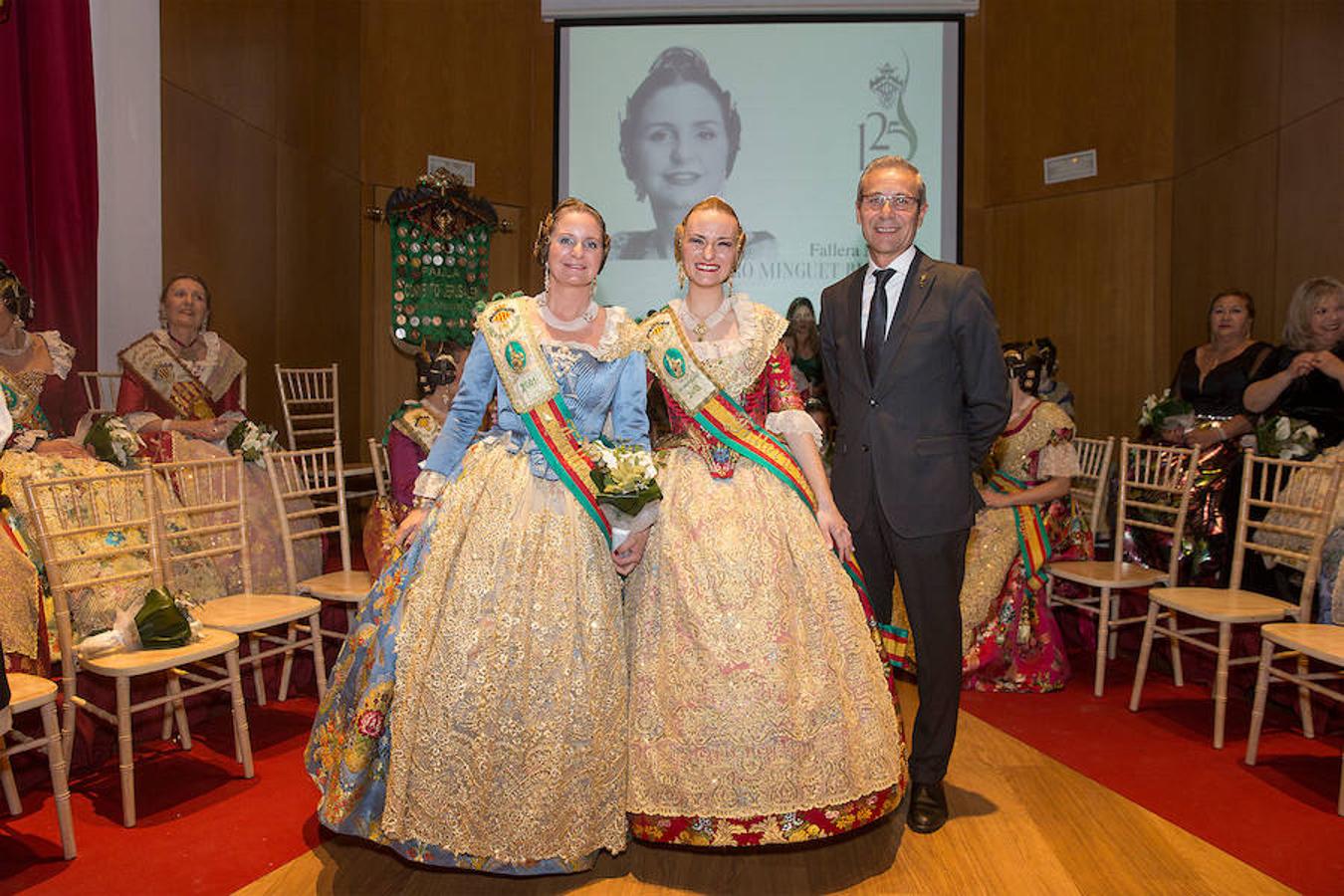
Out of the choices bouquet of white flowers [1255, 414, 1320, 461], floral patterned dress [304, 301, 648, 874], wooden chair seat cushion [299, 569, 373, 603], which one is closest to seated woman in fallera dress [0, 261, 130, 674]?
wooden chair seat cushion [299, 569, 373, 603]

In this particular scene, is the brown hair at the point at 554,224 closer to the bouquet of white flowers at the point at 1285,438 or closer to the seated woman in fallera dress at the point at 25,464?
the seated woman in fallera dress at the point at 25,464

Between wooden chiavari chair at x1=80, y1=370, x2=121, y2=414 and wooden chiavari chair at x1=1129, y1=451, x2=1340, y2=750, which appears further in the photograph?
wooden chiavari chair at x1=80, y1=370, x2=121, y2=414

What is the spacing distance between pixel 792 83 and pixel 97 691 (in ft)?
20.2

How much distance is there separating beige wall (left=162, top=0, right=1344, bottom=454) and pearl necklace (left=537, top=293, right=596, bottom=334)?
11.7 feet

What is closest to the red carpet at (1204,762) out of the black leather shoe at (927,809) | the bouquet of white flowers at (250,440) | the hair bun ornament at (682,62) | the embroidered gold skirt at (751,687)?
the black leather shoe at (927,809)

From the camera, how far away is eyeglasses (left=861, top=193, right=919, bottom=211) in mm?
2756

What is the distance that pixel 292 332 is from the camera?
6.75 metres

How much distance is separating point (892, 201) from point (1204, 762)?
2.17 m

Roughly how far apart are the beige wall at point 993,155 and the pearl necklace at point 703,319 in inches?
147

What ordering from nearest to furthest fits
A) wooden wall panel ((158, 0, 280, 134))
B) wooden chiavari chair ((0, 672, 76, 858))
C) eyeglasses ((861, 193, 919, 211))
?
wooden chiavari chair ((0, 672, 76, 858)) < eyeglasses ((861, 193, 919, 211)) < wooden wall panel ((158, 0, 280, 134))

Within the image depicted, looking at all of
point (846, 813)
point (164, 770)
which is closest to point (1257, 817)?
point (846, 813)

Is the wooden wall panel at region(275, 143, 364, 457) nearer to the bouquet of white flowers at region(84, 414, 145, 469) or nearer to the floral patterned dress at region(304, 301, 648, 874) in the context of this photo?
the bouquet of white flowers at region(84, 414, 145, 469)

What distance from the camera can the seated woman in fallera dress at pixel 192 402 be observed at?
4.53m

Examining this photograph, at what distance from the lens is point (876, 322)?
2871 mm
